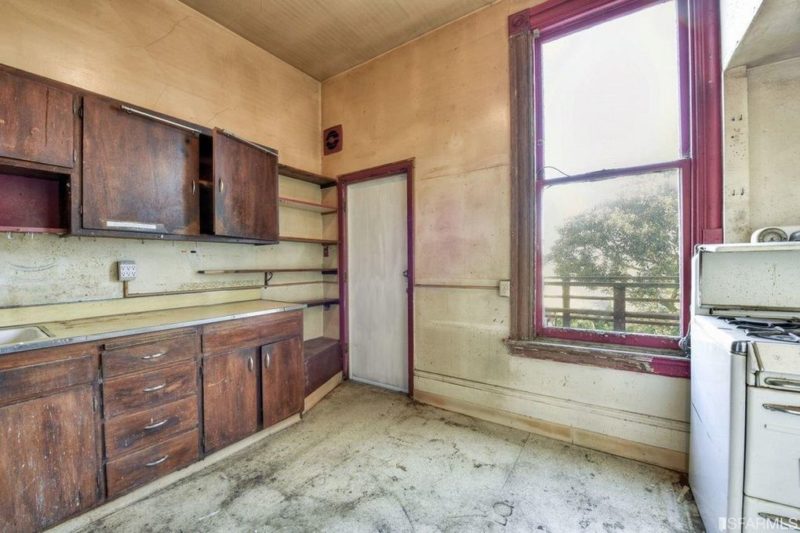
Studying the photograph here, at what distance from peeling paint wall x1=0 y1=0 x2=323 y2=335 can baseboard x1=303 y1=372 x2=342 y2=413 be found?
1145 millimetres

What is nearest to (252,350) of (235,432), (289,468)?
(235,432)

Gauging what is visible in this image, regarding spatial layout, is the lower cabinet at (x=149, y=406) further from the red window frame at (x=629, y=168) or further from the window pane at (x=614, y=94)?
the window pane at (x=614, y=94)

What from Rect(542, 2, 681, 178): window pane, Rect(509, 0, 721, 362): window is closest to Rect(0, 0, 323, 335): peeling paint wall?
Rect(509, 0, 721, 362): window

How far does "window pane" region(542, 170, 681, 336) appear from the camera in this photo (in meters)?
2.14

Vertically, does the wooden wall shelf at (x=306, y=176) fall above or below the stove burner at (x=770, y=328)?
above

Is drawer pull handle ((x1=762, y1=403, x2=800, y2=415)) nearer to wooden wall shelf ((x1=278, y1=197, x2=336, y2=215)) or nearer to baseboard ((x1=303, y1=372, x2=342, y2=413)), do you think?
baseboard ((x1=303, y1=372, x2=342, y2=413))

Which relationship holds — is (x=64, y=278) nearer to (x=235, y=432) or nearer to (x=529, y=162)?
(x=235, y=432)

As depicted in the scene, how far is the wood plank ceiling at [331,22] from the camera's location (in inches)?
103

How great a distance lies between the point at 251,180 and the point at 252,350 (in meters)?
1.27

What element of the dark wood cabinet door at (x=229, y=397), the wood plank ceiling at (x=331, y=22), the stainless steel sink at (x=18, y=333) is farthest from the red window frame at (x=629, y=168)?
the stainless steel sink at (x=18, y=333)

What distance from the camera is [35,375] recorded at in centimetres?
148

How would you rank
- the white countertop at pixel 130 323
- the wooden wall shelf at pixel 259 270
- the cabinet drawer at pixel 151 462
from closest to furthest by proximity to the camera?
the white countertop at pixel 130 323, the cabinet drawer at pixel 151 462, the wooden wall shelf at pixel 259 270

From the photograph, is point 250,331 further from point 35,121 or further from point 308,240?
point 35,121

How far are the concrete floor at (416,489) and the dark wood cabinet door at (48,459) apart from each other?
244mm
